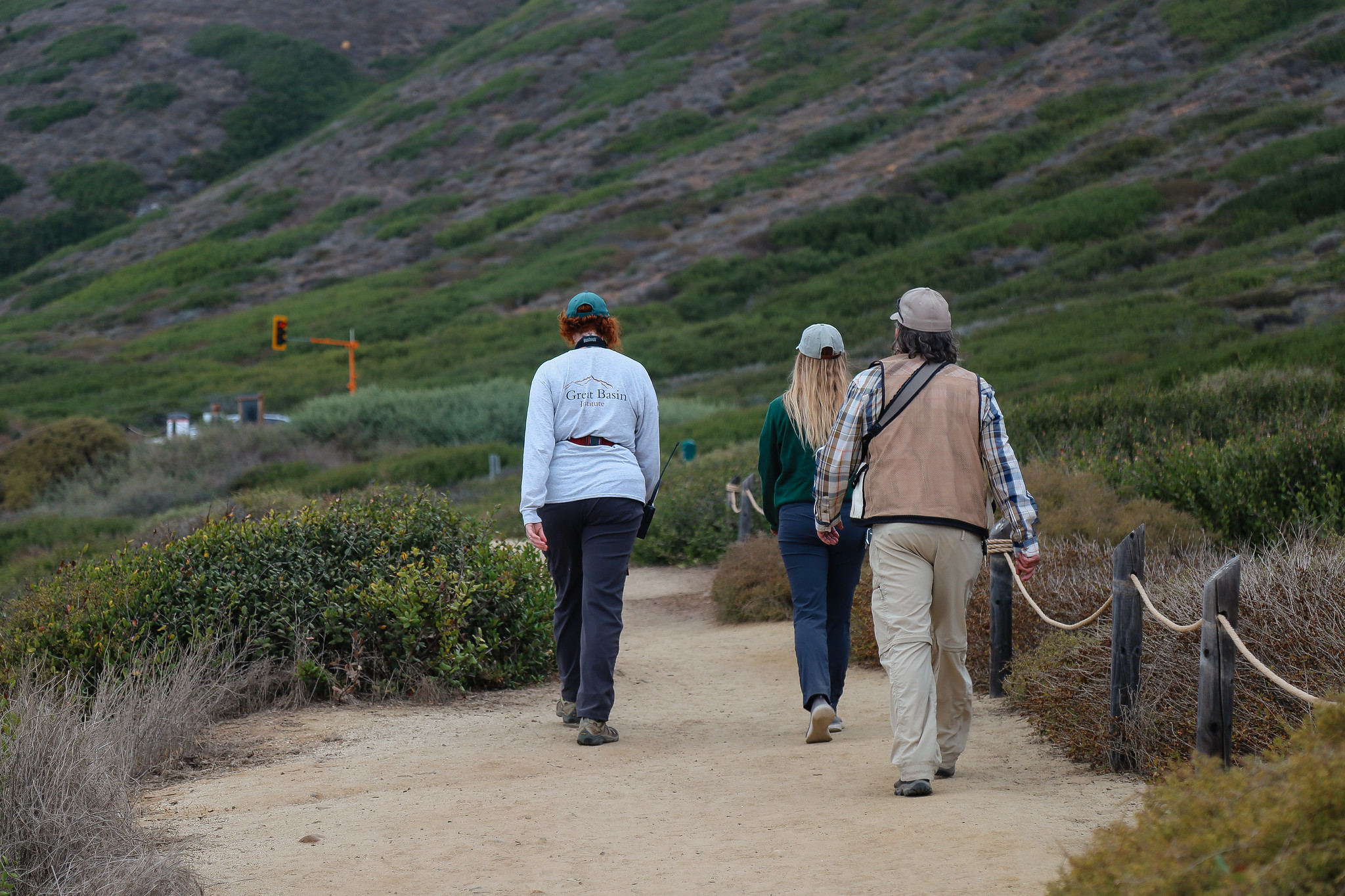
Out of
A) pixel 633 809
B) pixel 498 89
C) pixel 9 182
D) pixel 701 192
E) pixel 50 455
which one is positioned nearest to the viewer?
pixel 633 809

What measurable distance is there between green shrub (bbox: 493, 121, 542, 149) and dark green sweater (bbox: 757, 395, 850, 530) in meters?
66.2

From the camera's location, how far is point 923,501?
447 cm

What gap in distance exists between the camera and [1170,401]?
13883 mm

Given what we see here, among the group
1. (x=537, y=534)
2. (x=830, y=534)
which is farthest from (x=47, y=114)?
(x=830, y=534)

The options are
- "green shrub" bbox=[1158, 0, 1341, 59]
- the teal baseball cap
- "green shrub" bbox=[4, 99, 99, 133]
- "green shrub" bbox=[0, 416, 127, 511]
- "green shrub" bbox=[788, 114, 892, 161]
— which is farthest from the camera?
"green shrub" bbox=[4, 99, 99, 133]

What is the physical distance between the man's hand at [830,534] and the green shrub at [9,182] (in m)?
86.8

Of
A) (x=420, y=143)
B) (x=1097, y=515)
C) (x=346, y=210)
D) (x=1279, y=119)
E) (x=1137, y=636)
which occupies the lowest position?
(x=1097, y=515)

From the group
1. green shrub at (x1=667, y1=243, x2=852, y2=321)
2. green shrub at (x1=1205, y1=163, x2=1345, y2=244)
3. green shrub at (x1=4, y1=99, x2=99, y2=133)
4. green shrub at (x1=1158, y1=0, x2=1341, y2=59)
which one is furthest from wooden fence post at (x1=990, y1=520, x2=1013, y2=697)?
green shrub at (x1=4, y1=99, x2=99, y2=133)

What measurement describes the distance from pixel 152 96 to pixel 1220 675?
307ft

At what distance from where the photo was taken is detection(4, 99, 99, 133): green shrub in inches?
3194

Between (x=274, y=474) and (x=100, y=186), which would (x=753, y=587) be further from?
(x=100, y=186)

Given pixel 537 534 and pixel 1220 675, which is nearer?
pixel 1220 675

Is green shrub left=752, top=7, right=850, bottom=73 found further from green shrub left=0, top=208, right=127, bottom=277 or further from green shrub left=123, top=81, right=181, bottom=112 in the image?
green shrub left=123, top=81, right=181, bottom=112

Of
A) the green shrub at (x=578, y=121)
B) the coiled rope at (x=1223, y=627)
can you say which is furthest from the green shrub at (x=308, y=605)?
the green shrub at (x=578, y=121)
